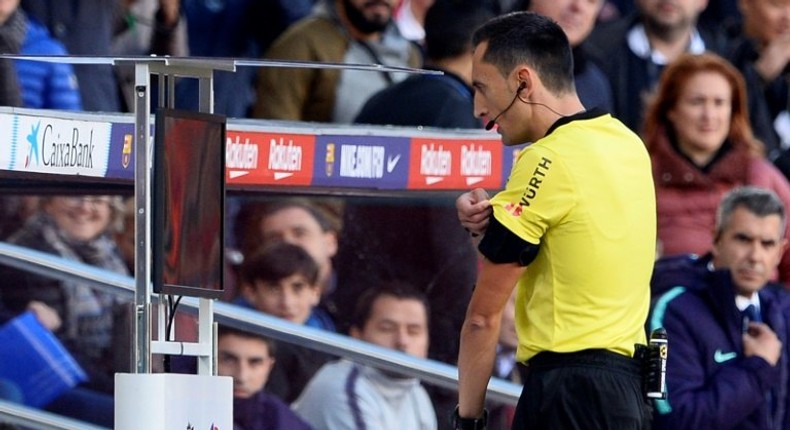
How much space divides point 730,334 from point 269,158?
6.10 ft

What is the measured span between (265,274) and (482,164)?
0.99m

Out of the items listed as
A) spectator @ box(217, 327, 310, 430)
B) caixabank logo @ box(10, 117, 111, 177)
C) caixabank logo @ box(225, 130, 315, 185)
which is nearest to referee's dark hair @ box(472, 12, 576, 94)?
caixabank logo @ box(10, 117, 111, 177)

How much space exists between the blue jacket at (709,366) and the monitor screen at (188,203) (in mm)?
2223

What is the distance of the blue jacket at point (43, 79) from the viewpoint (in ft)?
24.9

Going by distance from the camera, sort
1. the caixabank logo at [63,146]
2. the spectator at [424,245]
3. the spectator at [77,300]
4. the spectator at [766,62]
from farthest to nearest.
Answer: the spectator at [766,62] < the spectator at [424,245] < the spectator at [77,300] < the caixabank logo at [63,146]

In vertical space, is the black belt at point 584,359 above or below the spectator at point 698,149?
below

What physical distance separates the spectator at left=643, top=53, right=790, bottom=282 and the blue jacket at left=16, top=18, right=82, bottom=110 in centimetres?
273

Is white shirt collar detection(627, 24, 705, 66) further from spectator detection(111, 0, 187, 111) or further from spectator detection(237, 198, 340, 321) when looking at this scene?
spectator detection(237, 198, 340, 321)

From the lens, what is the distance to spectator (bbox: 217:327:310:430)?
22.7 ft

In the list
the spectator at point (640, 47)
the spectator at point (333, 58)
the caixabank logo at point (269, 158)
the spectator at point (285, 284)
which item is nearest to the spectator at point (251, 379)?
the spectator at point (285, 284)

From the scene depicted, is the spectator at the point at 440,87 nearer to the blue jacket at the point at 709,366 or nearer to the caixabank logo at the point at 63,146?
the blue jacket at the point at 709,366

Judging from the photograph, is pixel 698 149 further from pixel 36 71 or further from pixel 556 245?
pixel 556 245

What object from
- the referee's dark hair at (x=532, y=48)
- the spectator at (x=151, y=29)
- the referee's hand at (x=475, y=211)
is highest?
the spectator at (x=151, y=29)

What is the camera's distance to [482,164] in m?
7.39
